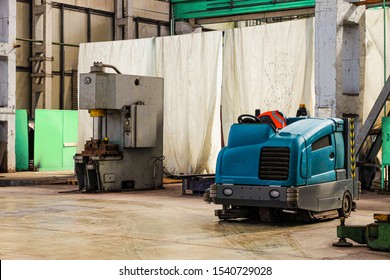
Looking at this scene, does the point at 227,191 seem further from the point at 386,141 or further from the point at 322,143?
the point at 386,141

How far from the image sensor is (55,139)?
2025 cm

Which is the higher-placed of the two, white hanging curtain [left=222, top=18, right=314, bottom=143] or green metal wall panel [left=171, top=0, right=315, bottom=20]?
green metal wall panel [left=171, top=0, right=315, bottom=20]

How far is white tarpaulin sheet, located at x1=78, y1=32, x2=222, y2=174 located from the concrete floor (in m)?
4.98

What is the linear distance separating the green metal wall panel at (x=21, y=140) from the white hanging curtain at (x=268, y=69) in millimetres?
5989

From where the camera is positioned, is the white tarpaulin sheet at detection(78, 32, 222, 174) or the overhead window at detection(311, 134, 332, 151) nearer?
the overhead window at detection(311, 134, 332, 151)

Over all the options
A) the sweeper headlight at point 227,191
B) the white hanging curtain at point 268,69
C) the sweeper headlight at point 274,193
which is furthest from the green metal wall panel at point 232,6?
the sweeper headlight at point 274,193

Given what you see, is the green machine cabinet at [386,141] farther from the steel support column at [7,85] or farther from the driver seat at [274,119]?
the steel support column at [7,85]

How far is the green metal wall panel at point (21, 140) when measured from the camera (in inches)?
769

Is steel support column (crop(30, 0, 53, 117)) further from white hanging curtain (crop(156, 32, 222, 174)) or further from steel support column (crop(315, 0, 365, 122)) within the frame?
steel support column (crop(315, 0, 365, 122))

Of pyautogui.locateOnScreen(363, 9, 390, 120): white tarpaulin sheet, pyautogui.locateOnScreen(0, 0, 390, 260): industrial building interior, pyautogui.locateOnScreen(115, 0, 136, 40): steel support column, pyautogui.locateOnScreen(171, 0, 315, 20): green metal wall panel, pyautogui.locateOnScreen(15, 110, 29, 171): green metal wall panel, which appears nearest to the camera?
pyautogui.locateOnScreen(0, 0, 390, 260): industrial building interior

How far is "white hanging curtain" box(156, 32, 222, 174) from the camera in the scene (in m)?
16.9

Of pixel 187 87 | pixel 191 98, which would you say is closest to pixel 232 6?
pixel 187 87

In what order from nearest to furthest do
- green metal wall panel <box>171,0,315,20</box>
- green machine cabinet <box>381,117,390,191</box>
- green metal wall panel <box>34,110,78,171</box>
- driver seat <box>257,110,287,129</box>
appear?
1. driver seat <box>257,110,287,129</box>
2. green machine cabinet <box>381,117,390,191</box>
3. green metal wall panel <box>34,110,78,171</box>
4. green metal wall panel <box>171,0,315,20</box>

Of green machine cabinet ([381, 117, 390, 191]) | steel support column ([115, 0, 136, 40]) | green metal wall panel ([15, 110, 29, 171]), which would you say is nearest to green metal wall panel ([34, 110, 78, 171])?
green metal wall panel ([15, 110, 29, 171])
